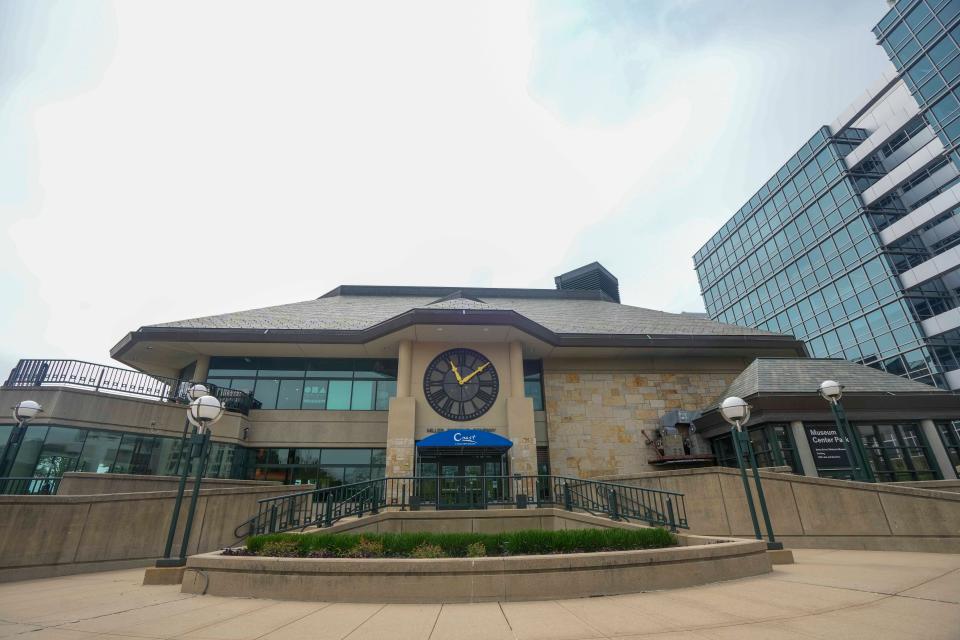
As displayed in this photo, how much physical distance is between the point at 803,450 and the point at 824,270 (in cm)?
4163

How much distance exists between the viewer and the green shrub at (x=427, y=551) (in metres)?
7.47

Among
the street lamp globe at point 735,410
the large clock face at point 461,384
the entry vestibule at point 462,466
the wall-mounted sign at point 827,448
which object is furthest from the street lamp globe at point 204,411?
the wall-mounted sign at point 827,448

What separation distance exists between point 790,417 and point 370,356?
59.5ft

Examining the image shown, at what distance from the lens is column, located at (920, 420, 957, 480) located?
52.1 feet

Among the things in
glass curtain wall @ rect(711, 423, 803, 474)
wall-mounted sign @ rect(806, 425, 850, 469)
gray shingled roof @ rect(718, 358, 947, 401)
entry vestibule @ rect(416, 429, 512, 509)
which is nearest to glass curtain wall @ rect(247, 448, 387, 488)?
entry vestibule @ rect(416, 429, 512, 509)

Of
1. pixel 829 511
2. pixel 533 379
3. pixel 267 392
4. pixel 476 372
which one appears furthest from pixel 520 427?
pixel 267 392

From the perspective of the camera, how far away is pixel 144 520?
10.9 metres

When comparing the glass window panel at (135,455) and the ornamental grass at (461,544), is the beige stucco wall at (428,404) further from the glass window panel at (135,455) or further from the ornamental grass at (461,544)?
the ornamental grass at (461,544)

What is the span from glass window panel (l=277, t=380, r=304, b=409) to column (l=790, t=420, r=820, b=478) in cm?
2105

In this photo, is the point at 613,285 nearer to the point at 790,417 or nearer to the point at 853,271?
the point at 790,417

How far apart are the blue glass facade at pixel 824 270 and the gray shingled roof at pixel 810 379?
2628 cm

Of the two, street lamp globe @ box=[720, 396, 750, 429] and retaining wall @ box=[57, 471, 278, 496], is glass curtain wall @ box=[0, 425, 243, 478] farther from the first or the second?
street lamp globe @ box=[720, 396, 750, 429]

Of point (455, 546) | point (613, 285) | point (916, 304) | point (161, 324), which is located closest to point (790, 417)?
point (455, 546)

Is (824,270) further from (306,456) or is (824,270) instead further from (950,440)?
(306,456)
